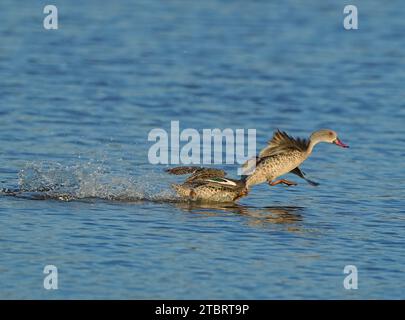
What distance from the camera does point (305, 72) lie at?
79.2 feet

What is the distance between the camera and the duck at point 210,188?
13383 millimetres

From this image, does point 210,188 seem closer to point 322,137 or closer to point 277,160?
point 277,160

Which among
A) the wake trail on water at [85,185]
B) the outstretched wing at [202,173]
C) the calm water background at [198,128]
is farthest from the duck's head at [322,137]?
the wake trail on water at [85,185]

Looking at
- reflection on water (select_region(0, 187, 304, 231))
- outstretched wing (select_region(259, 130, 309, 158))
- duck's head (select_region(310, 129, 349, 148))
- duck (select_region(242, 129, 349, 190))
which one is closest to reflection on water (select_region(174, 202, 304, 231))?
reflection on water (select_region(0, 187, 304, 231))

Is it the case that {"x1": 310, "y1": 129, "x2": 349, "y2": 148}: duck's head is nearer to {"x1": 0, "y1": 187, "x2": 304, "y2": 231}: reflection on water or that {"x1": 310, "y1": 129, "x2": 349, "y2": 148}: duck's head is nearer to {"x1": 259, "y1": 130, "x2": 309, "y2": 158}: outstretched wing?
{"x1": 259, "y1": 130, "x2": 309, "y2": 158}: outstretched wing

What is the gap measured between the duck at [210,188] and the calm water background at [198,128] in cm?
24

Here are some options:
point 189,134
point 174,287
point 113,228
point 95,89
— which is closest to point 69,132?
point 189,134

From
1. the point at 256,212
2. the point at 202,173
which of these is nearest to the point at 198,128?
the point at 202,173

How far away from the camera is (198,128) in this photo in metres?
18.1

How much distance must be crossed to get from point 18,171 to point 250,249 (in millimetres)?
4279

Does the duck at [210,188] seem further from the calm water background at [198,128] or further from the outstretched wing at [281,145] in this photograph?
the outstretched wing at [281,145]

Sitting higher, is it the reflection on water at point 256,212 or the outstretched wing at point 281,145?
the outstretched wing at point 281,145

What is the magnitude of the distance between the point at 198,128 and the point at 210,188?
477 centimetres
